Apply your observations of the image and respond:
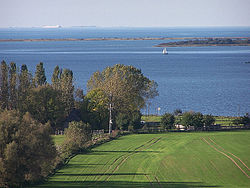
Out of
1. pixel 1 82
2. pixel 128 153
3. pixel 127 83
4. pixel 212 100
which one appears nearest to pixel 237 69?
pixel 212 100

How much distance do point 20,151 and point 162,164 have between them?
469 inches

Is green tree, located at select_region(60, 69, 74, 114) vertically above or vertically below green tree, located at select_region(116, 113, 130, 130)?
above

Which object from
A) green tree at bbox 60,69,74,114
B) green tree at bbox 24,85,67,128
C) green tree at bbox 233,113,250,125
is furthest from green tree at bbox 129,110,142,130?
green tree at bbox 233,113,250,125

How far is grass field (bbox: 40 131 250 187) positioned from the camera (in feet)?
104

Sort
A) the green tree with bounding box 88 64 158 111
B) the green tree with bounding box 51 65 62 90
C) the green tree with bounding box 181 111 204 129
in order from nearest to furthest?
1. the green tree with bounding box 181 111 204 129
2. the green tree with bounding box 88 64 158 111
3. the green tree with bounding box 51 65 62 90

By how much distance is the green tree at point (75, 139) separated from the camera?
40.5 meters

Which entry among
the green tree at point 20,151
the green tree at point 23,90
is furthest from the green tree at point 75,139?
the green tree at point 23,90

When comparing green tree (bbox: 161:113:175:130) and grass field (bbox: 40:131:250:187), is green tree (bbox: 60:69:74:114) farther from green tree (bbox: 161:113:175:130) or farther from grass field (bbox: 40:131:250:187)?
green tree (bbox: 161:113:175:130)

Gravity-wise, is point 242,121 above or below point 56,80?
below

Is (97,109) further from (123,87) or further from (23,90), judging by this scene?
(23,90)

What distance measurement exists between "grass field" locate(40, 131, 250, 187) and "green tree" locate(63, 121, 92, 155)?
109cm

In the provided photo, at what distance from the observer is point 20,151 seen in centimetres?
2941

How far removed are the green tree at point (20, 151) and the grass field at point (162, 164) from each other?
1.85 metres

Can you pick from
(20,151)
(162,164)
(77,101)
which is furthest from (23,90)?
(20,151)
